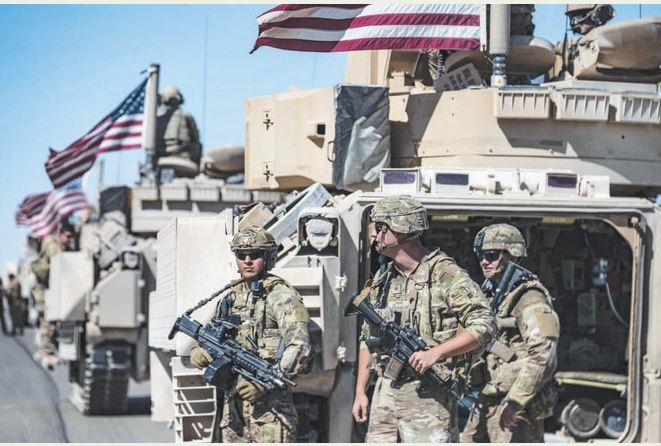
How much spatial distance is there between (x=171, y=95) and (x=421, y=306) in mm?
12884

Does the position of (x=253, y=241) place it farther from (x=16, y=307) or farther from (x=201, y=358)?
(x=16, y=307)

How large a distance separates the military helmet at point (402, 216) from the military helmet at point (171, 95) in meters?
12.6

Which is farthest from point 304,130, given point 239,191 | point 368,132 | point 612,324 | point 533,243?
point 239,191

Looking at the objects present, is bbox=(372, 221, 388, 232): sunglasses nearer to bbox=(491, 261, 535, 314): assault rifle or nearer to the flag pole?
bbox=(491, 261, 535, 314): assault rifle

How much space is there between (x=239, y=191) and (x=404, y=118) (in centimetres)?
651

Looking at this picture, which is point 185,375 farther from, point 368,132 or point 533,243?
point 533,243

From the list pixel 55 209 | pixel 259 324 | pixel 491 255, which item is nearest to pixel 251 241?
pixel 259 324

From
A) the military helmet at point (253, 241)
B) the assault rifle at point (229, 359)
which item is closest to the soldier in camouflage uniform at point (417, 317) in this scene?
the assault rifle at point (229, 359)

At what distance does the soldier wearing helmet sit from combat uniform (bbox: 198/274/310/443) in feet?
36.4

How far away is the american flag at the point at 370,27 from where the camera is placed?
1139 centimetres

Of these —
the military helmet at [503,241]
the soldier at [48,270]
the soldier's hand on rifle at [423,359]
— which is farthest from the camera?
the soldier at [48,270]

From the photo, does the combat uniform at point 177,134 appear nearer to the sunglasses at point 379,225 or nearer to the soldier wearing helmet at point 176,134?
the soldier wearing helmet at point 176,134

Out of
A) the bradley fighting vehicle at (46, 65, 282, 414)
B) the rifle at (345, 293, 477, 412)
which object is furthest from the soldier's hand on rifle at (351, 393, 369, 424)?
the bradley fighting vehicle at (46, 65, 282, 414)

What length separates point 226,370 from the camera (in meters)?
7.50
